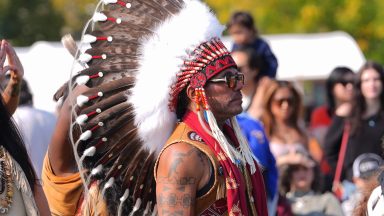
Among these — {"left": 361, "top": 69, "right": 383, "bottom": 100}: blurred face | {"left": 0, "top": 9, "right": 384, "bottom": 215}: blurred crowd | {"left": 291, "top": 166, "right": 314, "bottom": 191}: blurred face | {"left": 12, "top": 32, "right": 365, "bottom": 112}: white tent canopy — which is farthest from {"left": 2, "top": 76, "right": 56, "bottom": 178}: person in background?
{"left": 12, "top": 32, "right": 365, "bottom": 112}: white tent canopy

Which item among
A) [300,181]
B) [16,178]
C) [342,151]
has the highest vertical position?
[16,178]

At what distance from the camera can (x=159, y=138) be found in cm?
498

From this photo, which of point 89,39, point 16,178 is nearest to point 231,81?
point 89,39

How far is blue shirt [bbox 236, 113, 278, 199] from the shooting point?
6.93 metres

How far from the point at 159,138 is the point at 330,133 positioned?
13.7 feet

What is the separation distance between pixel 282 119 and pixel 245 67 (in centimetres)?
82

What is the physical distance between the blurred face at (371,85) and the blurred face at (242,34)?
3.27ft

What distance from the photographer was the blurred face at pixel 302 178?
8.26m

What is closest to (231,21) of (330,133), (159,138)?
(330,133)

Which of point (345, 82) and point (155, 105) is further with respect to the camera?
point (345, 82)

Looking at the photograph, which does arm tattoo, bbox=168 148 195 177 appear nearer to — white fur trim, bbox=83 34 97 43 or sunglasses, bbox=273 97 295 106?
white fur trim, bbox=83 34 97 43

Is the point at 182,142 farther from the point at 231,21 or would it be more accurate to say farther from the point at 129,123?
the point at 231,21

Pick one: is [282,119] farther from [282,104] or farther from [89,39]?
[89,39]

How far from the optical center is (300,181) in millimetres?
8281
